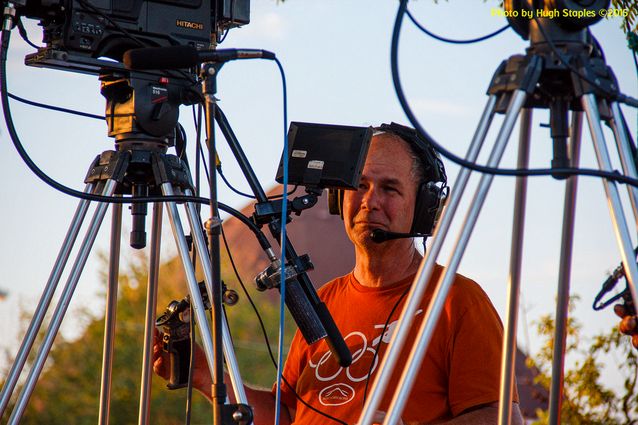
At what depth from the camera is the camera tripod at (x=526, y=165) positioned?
1.64 meters

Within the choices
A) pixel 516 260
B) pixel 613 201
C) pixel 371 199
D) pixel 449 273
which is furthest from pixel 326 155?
pixel 613 201

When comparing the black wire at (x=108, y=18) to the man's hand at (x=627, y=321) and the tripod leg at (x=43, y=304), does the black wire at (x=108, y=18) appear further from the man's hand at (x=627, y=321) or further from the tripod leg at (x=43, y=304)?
the man's hand at (x=627, y=321)

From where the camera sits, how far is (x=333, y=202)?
323 cm

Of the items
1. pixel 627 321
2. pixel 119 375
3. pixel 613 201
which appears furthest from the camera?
pixel 119 375

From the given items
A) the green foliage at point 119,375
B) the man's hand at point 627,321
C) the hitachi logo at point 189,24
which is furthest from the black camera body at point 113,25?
the green foliage at point 119,375

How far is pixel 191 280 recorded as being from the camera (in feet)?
7.37

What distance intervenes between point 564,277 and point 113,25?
1393 mm

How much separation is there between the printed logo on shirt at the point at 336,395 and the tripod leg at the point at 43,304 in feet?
3.16

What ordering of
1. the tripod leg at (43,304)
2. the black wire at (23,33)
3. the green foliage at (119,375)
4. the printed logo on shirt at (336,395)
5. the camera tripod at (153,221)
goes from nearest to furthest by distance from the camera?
the camera tripod at (153,221) < the tripod leg at (43,304) < the black wire at (23,33) < the printed logo on shirt at (336,395) < the green foliage at (119,375)

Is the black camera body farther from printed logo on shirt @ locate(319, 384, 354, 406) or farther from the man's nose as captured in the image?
printed logo on shirt @ locate(319, 384, 354, 406)

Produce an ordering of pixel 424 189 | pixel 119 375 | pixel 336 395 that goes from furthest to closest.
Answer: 1. pixel 119 375
2. pixel 424 189
3. pixel 336 395

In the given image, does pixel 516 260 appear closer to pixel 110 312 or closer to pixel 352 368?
pixel 352 368

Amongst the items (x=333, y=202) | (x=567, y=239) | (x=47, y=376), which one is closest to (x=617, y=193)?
(x=567, y=239)

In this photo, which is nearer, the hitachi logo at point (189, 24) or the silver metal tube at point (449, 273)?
the silver metal tube at point (449, 273)
